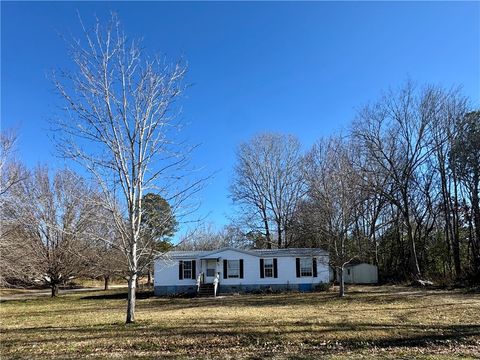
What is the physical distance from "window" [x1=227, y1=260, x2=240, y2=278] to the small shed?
1213 cm

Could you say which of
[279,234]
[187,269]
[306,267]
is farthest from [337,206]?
[279,234]

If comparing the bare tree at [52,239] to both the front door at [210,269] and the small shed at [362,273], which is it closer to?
the front door at [210,269]

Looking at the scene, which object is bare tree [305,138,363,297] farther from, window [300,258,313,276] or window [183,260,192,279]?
window [183,260,192,279]

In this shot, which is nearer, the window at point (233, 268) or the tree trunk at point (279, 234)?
the window at point (233, 268)

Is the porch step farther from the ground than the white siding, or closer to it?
closer to it

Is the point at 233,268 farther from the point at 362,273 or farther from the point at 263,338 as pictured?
the point at 263,338

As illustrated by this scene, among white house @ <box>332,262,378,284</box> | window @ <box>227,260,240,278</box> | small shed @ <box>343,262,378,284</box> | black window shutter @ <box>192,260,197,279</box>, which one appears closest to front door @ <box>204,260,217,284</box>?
black window shutter @ <box>192,260,197,279</box>

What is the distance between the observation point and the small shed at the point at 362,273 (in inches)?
1469

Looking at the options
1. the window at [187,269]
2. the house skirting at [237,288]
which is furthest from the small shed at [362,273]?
the window at [187,269]

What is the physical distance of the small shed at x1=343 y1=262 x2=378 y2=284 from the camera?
37312 millimetres

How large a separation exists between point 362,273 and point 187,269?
1629cm

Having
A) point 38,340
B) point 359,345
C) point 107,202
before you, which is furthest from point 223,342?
point 107,202

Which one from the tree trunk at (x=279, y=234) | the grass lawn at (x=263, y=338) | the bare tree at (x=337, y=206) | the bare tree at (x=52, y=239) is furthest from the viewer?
the tree trunk at (x=279, y=234)

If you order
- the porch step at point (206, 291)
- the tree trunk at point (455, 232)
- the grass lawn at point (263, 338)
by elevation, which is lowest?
the porch step at point (206, 291)
